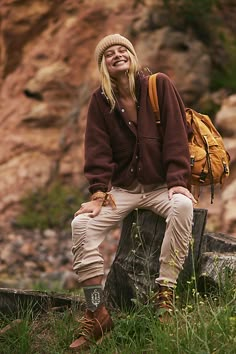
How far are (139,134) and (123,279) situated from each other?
836 mm

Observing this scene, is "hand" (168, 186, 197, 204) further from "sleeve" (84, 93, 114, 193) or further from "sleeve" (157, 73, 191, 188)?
"sleeve" (84, 93, 114, 193)

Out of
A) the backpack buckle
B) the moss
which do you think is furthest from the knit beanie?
the moss

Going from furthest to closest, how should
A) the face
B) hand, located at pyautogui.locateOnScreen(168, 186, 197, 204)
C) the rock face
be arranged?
the rock face, the face, hand, located at pyautogui.locateOnScreen(168, 186, 197, 204)

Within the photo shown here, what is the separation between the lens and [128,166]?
4836mm

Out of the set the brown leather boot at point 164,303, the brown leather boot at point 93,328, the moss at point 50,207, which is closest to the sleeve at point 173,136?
the brown leather boot at point 164,303

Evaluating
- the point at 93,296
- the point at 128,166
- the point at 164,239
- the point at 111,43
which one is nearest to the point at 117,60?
the point at 111,43

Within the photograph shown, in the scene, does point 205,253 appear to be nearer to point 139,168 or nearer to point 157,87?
point 139,168

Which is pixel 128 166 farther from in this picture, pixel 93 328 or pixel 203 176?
pixel 93 328

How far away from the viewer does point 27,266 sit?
10.2 m

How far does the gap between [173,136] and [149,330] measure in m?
1.07

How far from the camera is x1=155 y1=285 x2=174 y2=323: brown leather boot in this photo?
13.7 ft

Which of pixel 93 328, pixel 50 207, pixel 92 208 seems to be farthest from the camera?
pixel 50 207

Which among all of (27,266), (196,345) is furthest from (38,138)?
(196,345)

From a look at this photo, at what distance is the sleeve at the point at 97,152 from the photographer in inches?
189
